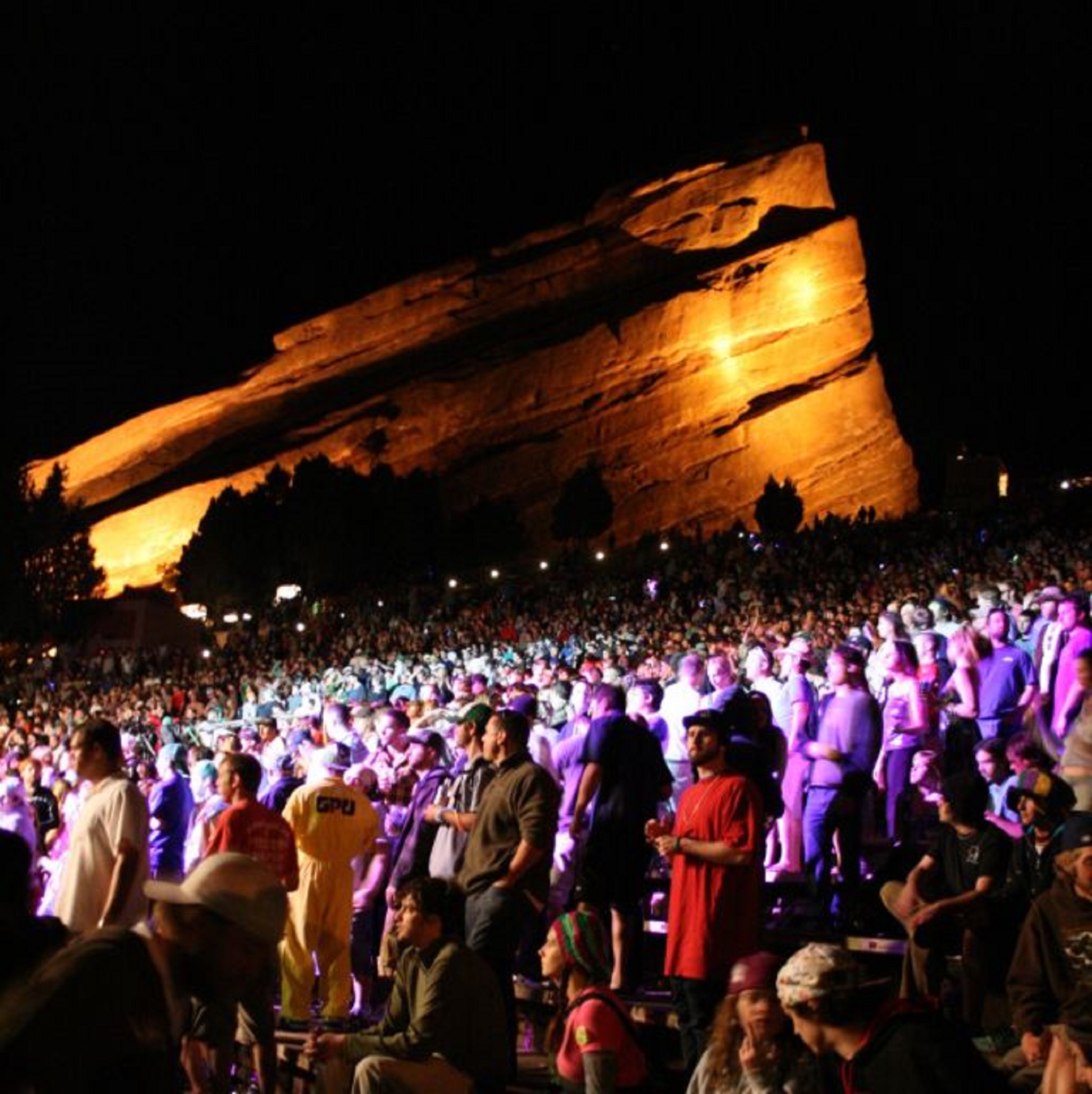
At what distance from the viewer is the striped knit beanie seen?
17.7 ft

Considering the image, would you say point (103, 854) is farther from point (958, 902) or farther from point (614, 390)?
point (614, 390)

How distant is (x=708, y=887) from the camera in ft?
20.0

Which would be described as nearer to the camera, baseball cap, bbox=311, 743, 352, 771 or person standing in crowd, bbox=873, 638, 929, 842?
person standing in crowd, bbox=873, 638, 929, 842

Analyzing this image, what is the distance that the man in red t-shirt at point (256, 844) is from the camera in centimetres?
632

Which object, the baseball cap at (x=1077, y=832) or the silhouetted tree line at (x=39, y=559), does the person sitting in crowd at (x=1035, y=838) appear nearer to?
the baseball cap at (x=1077, y=832)

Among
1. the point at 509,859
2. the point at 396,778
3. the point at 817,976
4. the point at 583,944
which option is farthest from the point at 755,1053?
the point at 396,778

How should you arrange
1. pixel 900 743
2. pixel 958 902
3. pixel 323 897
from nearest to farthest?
pixel 958 902
pixel 323 897
pixel 900 743

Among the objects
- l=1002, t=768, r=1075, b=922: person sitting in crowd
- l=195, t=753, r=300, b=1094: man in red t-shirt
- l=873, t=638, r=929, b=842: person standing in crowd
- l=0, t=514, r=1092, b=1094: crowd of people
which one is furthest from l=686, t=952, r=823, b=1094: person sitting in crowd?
l=873, t=638, r=929, b=842: person standing in crowd

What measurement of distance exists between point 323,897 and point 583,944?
2.73m

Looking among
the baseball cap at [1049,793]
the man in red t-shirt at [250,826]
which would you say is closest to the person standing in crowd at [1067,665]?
the baseball cap at [1049,793]

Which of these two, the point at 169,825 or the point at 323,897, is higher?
the point at 169,825

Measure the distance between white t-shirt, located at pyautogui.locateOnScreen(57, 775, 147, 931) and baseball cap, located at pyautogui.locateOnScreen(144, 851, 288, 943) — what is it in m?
2.86

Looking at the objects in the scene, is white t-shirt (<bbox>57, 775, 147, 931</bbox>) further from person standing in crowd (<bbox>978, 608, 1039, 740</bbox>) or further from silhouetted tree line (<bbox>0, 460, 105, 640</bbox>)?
silhouetted tree line (<bbox>0, 460, 105, 640</bbox>)

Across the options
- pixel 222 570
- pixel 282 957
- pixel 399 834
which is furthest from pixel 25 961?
pixel 222 570
